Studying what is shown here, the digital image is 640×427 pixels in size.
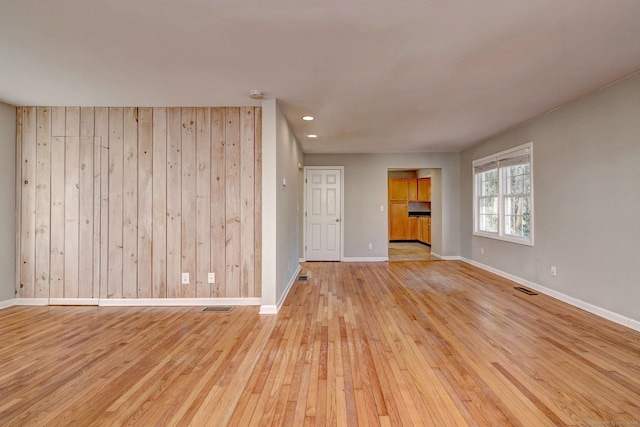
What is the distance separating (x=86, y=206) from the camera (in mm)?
3707

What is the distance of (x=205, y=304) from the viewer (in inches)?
145

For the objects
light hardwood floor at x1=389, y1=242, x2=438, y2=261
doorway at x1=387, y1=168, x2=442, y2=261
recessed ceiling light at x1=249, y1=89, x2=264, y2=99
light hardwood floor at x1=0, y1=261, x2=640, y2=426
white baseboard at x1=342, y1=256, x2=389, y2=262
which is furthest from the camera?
doorway at x1=387, y1=168, x2=442, y2=261

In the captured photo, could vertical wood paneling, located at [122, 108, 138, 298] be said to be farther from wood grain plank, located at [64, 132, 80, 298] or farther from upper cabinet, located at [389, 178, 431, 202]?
upper cabinet, located at [389, 178, 431, 202]

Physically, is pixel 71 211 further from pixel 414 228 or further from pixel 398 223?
Answer: pixel 414 228

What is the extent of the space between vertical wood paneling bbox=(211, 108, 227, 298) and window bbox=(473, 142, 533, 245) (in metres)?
4.24

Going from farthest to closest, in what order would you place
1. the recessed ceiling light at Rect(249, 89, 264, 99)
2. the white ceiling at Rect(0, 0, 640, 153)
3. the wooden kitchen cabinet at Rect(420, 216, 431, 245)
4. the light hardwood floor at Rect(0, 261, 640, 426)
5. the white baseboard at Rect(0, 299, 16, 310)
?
1. the wooden kitchen cabinet at Rect(420, 216, 431, 245)
2. the white baseboard at Rect(0, 299, 16, 310)
3. the recessed ceiling light at Rect(249, 89, 264, 99)
4. the white ceiling at Rect(0, 0, 640, 153)
5. the light hardwood floor at Rect(0, 261, 640, 426)

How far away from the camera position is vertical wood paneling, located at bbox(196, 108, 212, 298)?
3.70 m

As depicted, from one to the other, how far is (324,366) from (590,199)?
11.3 feet

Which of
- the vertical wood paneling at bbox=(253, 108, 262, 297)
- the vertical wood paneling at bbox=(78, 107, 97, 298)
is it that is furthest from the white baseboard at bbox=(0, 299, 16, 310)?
the vertical wood paneling at bbox=(253, 108, 262, 297)

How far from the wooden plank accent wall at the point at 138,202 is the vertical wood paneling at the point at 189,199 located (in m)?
0.01

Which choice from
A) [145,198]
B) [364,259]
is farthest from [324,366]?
[364,259]

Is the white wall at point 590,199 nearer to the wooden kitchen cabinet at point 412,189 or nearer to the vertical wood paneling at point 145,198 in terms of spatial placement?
the vertical wood paneling at point 145,198

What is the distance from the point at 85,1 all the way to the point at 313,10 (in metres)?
1.36

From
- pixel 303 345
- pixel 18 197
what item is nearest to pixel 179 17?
pixel 303 345
